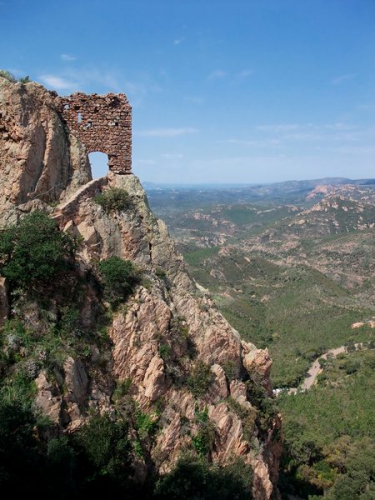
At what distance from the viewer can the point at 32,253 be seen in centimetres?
1299

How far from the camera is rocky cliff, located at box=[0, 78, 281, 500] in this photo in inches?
530

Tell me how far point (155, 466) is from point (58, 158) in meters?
12.5

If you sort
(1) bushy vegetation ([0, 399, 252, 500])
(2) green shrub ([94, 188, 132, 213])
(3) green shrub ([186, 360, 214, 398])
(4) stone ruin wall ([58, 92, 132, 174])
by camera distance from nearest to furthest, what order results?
(1) bushy vegetation ([0, 399, 252, 500]) → (3) green shrub ([186, 360, 214, 398]) → (2) green shrub ([94, 188, 132, 213]) → (4) stone ruin wall ([58, 92, 132, 174])

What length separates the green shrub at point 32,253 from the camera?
1293cm

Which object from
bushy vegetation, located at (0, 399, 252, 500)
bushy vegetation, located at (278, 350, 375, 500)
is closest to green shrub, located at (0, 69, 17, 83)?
bushy vegetation, located at (0, 399, 252, 500)

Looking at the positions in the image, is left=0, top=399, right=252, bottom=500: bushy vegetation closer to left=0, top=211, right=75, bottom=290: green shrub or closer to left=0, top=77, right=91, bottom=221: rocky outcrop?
left=0, top=211, right=75, bottom=290: green shrub

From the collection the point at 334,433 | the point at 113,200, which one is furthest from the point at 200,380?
the point at 334,433

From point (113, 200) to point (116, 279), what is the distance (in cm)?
388

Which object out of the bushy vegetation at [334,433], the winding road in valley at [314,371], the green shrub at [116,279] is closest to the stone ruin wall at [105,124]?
the green shrub at [116,279]

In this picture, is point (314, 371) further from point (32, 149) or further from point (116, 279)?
point (32, 149)

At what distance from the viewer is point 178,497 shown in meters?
13.1

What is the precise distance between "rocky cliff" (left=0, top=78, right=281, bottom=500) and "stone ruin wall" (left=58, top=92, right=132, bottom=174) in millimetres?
608

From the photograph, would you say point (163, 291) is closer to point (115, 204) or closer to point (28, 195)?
point (115, 204)

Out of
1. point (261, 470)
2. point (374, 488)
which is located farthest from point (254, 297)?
point (261, 470)
